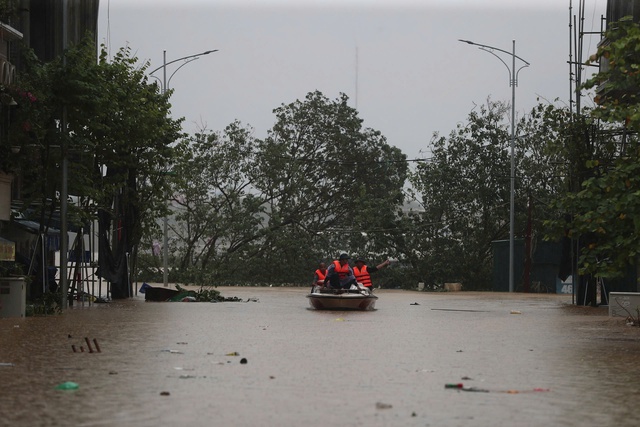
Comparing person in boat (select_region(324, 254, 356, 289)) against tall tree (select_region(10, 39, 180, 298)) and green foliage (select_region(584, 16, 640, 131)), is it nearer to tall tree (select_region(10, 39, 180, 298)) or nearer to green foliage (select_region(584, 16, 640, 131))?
tall tree (select_region(10, 39, 180, 298))

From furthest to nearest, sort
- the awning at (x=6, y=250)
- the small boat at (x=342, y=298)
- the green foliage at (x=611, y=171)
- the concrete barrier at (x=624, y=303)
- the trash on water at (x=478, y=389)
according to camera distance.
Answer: the small boat at (x=342, y=298), the concrete barrier at (x=624, y=303), the awning at (x=6, y=250), the green foliage at (x=611, y=171), the trash on water at (x=478, y=389)

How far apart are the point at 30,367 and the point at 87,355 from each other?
6.17 feet

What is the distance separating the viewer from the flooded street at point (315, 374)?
10328 mm

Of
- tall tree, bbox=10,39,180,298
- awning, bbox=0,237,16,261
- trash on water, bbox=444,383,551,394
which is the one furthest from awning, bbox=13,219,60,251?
trash on water, bbox=444,383,551,394

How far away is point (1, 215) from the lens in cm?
3086

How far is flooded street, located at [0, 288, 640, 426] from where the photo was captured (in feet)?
33.9

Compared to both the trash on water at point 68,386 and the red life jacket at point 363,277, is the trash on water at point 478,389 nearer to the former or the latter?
the trash on water at point 68,386

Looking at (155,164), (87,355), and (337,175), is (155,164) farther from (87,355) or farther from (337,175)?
(337,175)

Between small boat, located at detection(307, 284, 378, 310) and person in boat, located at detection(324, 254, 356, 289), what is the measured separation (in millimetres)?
254

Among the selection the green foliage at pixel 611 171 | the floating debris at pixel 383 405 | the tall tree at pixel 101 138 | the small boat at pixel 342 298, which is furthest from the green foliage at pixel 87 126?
the floating debris at pixel 383 405

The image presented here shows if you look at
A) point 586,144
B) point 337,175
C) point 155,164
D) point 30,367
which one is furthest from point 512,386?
point 337,175

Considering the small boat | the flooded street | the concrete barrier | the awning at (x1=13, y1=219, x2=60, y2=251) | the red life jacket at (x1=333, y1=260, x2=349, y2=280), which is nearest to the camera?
the flooded street

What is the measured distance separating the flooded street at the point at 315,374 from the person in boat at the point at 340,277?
29.5 ft

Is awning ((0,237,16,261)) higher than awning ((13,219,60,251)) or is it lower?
lower
